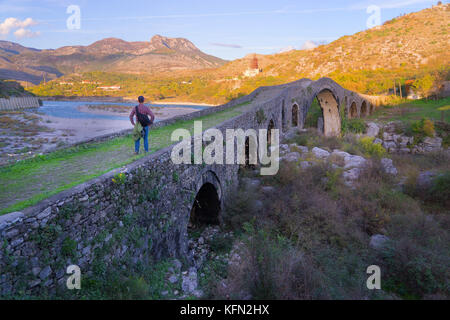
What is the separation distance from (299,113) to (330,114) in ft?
29.6

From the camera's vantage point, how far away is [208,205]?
930 centimetres

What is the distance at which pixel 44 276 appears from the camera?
296 centimetres

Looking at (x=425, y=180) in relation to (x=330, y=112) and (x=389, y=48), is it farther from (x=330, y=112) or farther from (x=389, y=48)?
(x=389, y=48)

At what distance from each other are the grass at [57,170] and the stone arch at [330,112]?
24.9 meters

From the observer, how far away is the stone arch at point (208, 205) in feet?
29.5

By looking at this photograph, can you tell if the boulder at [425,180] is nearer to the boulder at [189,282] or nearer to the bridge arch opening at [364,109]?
the boulder at [189,282]

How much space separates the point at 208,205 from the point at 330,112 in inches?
997

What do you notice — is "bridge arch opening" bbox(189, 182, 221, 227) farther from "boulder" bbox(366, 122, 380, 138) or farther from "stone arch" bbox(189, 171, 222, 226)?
"boulder" bbox(366, 122, 380, 138)

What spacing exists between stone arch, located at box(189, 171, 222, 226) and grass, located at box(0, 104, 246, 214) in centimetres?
206

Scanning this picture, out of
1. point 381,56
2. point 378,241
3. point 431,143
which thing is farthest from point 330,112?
point 381,56
